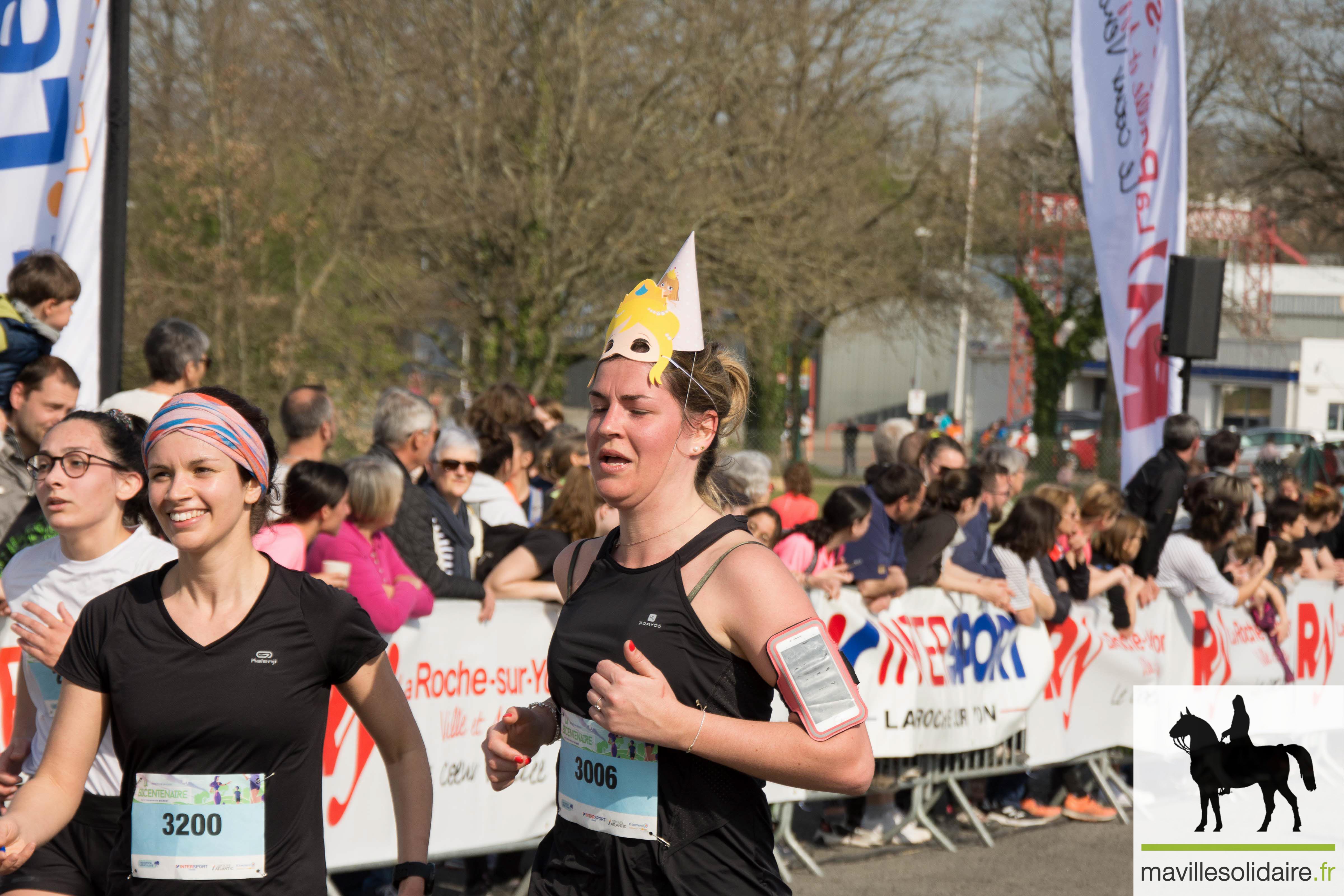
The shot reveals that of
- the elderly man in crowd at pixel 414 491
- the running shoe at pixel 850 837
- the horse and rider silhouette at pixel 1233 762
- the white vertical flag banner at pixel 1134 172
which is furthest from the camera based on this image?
the white vertical flag banner at pixel 1134 172

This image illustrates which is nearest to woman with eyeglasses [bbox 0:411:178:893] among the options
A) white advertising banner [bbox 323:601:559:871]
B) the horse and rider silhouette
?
white advertising banner [bbox 323:601:559:871]

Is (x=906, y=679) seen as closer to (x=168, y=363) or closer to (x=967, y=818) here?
(x=967, y=818)

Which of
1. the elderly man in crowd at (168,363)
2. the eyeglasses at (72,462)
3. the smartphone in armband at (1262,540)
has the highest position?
the elderly man in crowd at (168,363)

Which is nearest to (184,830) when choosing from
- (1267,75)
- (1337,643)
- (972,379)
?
(1337,643)

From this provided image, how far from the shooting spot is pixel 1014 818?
25.8ft

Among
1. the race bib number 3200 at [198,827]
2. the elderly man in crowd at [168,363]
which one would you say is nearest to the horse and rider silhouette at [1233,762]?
the race bib number 3200 at [198,827]

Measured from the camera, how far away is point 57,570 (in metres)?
3.68

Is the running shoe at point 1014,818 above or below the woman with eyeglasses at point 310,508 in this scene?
below

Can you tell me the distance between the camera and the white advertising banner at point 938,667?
7059mm

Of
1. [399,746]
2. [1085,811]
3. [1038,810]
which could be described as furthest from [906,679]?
[399,746]

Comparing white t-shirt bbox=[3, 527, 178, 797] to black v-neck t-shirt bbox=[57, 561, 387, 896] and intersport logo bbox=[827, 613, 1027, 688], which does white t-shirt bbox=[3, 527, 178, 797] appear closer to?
black v-neck t-shirt bbox=[57, 561, 387, 896]

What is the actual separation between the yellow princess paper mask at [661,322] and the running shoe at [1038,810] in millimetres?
5952

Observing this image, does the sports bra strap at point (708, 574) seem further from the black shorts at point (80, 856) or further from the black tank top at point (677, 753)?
the black shorts at point (80, 856)

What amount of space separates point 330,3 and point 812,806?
1302 cm
